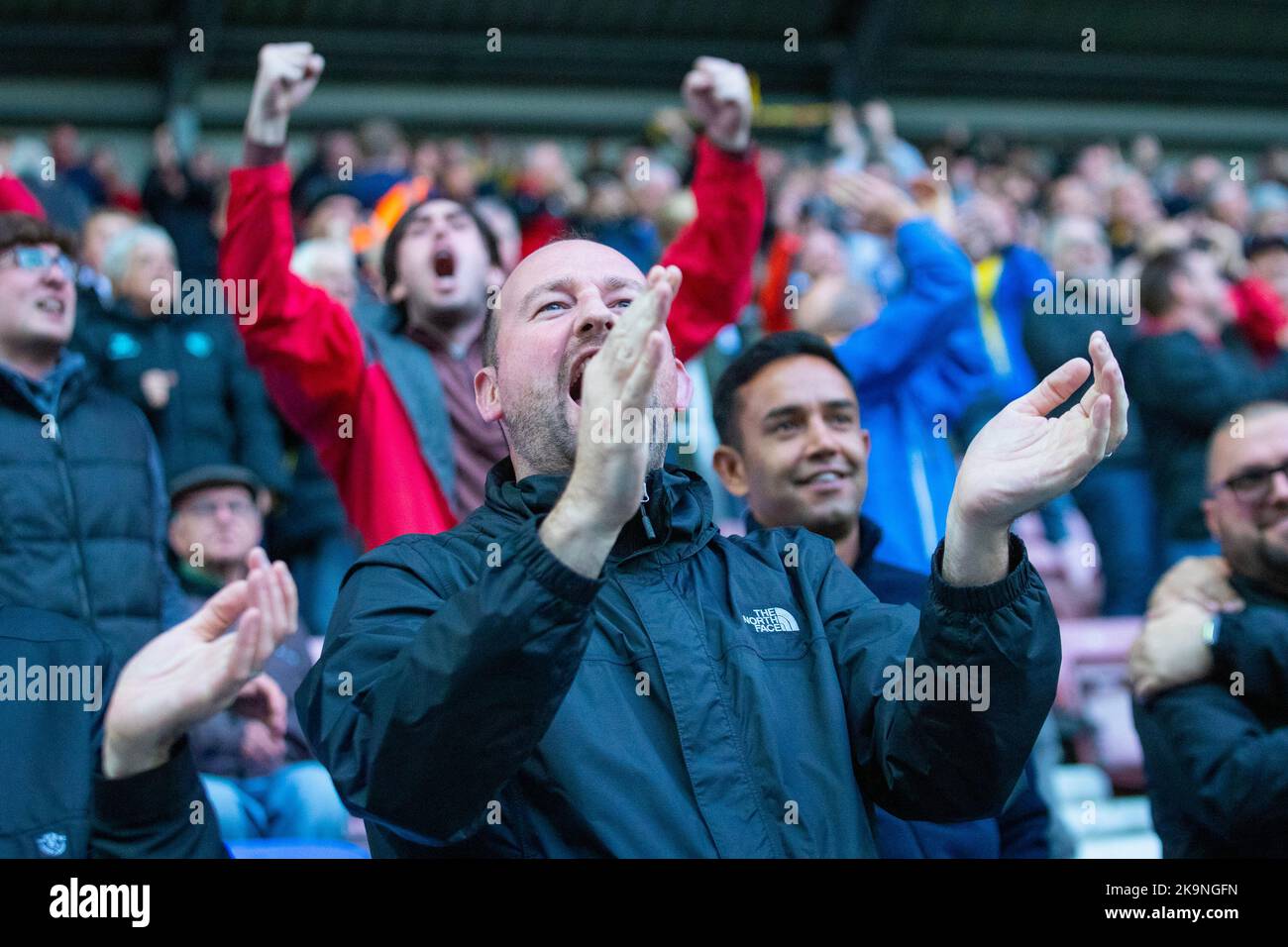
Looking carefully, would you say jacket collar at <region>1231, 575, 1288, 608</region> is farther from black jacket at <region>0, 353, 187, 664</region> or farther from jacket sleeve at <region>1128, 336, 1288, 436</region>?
black jacket at <region>0, 353, 187, 664</region>

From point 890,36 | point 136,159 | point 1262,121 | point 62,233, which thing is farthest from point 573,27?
point 62,233

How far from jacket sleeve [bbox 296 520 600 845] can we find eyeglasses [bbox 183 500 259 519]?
281cm

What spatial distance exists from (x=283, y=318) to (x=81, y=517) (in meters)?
0.69

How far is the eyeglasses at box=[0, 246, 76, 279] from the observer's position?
3.85 m

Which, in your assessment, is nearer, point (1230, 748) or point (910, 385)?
point (1230, 748)

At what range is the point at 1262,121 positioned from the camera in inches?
575

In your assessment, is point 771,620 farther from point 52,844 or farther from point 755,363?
point 755,363

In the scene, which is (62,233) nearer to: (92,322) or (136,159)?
(92,322)

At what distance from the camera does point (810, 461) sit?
3512mm

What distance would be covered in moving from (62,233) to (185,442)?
1424 millimetres

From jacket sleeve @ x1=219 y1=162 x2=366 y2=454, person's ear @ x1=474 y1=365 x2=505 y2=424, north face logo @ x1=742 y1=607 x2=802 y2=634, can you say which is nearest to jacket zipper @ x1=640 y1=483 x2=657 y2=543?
north face logo @ x1=742 y1=607 x2=802 y2=634

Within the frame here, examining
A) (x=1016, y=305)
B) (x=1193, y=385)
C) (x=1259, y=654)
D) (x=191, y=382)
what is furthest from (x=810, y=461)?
(x=1016, y=305)

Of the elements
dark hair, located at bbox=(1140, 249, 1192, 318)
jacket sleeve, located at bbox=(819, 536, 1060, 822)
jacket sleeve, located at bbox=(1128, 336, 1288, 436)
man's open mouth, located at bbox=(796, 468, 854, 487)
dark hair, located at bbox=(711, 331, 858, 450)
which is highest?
dark hair, located at bbox=(1140, 249, 1192, 318)
